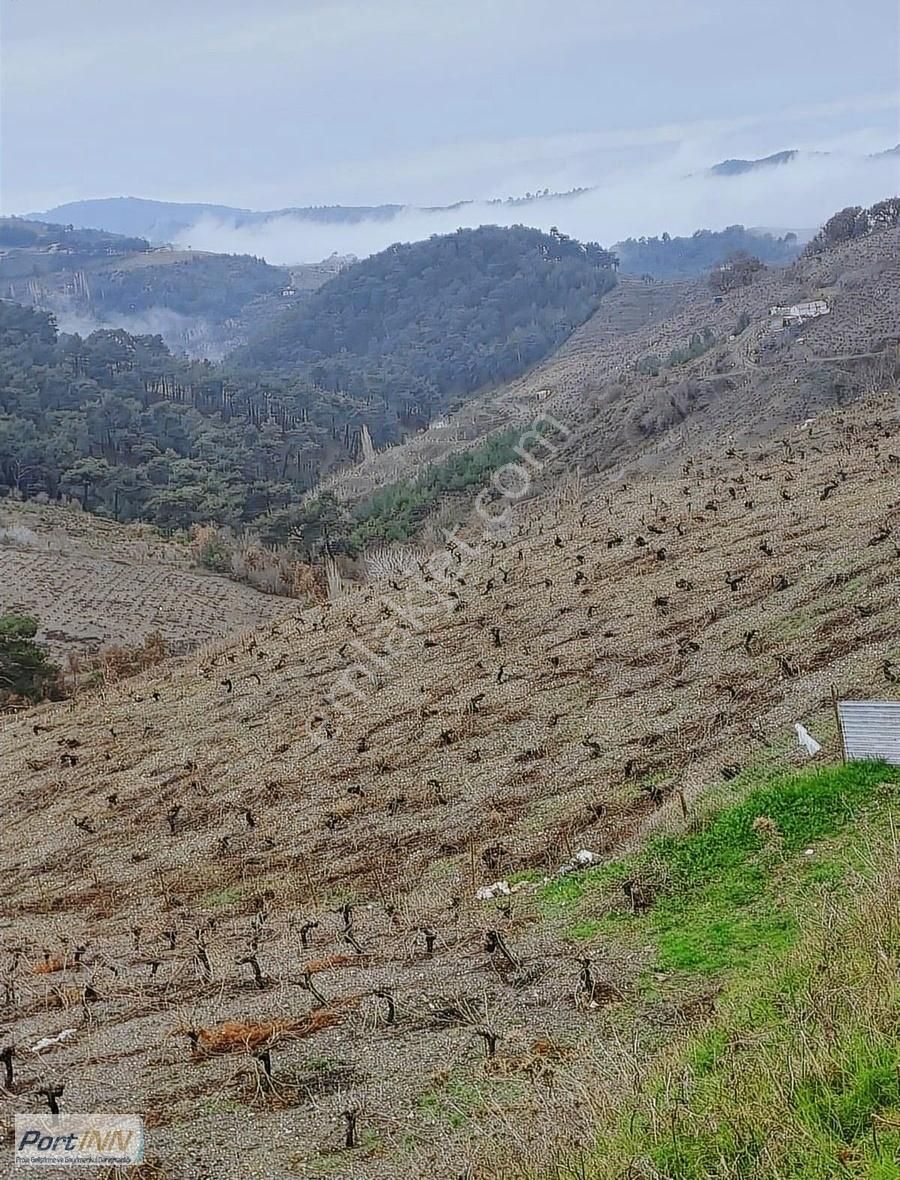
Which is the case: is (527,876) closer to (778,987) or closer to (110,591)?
(778,987)

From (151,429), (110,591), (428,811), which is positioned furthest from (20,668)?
(151,429)

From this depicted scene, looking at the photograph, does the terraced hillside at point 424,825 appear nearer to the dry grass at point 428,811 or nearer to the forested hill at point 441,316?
the dry grass at point 428,811

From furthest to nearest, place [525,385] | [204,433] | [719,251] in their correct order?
[719,251], [525,385], [204,433]

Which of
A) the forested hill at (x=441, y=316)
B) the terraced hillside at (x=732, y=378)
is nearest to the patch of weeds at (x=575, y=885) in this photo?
the terraced hillside at (x=732, y=378)

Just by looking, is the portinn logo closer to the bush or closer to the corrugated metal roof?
the corrugated metal roof

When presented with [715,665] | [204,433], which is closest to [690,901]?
[715,665]

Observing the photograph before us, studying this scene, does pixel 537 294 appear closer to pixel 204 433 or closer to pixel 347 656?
pixel 204 433

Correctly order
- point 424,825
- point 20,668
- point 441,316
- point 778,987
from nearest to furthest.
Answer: point 778,987 → point 424,825 → point 20,668 → point 441,316
